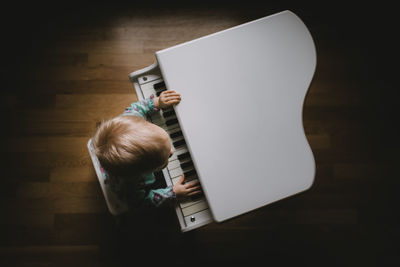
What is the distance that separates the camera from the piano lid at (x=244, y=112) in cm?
83

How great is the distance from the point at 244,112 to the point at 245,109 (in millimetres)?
11

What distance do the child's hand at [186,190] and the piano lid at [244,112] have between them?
0.13 metres

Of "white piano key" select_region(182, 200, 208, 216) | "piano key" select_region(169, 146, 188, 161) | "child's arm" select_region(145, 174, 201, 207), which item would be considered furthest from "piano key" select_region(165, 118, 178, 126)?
"white piano key" select_region(182, 200, 208, 216)

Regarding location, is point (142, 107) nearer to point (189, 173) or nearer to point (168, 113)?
point (168, 113)

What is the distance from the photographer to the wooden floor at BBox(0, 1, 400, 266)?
138 centimetres

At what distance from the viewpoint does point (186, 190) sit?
37.4 inches

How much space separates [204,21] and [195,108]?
84 centimetres

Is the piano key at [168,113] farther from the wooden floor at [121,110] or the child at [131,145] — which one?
the wooden floor at [121,110]

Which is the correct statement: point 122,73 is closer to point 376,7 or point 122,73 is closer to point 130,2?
point 130,2

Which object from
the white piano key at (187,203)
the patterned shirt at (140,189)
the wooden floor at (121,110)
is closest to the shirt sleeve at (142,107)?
the patterned shirt at (140,189)

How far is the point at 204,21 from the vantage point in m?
1.48

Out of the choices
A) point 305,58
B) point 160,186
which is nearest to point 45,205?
point 160,186

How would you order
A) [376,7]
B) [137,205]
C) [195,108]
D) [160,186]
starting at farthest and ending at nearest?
[376,7] < [160,186] < [137,205] < [195,108]

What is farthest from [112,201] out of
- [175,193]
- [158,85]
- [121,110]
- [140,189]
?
[121,110]
